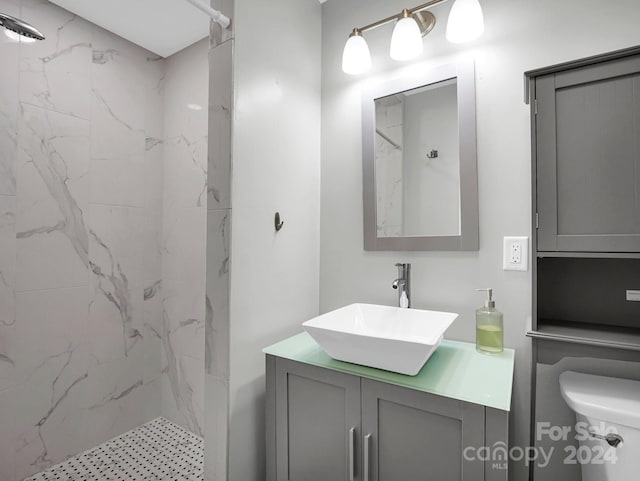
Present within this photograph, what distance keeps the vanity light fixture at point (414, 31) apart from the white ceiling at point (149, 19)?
923 mm

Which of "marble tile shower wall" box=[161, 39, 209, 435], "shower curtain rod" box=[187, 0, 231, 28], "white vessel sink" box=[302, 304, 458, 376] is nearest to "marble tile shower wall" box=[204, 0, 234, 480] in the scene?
"shower curtain rod" box=[187, 0, 231, 28]

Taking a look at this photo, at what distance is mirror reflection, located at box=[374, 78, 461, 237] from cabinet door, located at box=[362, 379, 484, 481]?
0.73 meters

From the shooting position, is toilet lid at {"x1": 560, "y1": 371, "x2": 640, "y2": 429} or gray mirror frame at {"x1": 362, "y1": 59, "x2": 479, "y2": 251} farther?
gray mirror frame at {"x1": 362, "y1": 59, "x2": 479, "y2": 251}

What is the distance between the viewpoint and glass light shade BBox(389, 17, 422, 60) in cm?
136

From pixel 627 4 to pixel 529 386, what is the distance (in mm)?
1373

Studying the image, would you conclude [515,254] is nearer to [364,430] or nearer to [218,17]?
[364,430]

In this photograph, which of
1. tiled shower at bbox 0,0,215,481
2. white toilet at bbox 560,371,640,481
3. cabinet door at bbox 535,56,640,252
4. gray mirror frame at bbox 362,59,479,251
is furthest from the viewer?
tiled shower at bbox 0,0,215,481

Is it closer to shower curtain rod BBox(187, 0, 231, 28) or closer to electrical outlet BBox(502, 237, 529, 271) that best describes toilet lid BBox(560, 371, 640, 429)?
electrical outlet BBox(502, 237, 529, 271)

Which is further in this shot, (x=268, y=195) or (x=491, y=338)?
(x=268, y=195)

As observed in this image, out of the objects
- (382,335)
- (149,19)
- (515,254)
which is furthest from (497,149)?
(149,19)

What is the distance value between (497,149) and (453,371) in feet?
2.88

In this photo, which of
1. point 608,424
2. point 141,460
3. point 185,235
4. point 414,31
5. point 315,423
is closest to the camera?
point 608,424

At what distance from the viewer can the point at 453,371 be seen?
41.3 inches

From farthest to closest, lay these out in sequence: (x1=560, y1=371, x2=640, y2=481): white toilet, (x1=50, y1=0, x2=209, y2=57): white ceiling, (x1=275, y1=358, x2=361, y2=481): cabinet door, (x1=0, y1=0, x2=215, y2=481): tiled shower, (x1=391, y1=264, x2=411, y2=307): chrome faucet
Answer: (x1=50, y1=0, x2=209, y2=57): white ceiling, (x1=0, y1=0, x2=215, y2=481): tiled shower, (x1=391, y1=264, x2=411, y2=307): chrome faucet, (x1=275, y1=358, x2=361, y2=481): cabinet door, (x1=560, y1=371, x2=640, y2=481): white toilet
